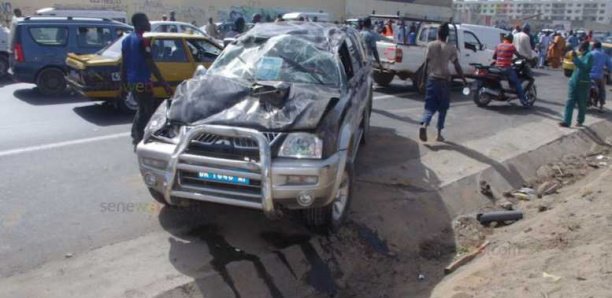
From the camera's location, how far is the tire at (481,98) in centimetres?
1277

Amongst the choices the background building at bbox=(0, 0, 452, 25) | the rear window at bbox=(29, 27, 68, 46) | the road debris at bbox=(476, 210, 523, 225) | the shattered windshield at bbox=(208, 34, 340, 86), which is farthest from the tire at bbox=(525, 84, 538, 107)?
the background building at bbox=(0, 0, 452, 25)

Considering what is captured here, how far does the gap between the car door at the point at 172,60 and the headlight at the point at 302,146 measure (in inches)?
251

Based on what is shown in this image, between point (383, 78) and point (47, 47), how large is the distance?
8.43m

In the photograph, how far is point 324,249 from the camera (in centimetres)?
517

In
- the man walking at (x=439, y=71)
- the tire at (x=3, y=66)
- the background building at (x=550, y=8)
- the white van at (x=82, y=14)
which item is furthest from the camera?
the background building at (x=550, y=8)

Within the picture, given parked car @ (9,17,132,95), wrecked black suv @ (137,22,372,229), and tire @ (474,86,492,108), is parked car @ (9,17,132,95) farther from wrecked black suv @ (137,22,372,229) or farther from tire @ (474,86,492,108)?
tire @ (474,86,492,108)

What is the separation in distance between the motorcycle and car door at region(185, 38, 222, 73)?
20.2 feet

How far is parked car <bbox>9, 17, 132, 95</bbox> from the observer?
1203 cm

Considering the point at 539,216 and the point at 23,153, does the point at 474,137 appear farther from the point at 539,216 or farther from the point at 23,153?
the point at 23,153

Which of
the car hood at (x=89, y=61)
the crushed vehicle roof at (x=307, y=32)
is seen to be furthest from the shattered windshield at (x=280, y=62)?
the car hood at (x=89, y=61)

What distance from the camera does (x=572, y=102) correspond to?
10.7 metres

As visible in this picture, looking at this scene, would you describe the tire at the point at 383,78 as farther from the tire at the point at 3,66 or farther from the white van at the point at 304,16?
the tire at the point at 3,66

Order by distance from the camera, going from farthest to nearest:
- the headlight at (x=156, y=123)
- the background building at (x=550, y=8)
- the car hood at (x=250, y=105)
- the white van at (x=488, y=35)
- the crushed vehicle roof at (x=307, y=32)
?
the background building at (x=550, y=8), the white van at (x=488, y=35), the crushed vehicle roof at (x=307, y=32), the headlight at (x=156, y=123), the car hood at (x=250, y=105)

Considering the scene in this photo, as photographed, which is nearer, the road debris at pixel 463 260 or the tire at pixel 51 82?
the road debris at pixel 463 260
